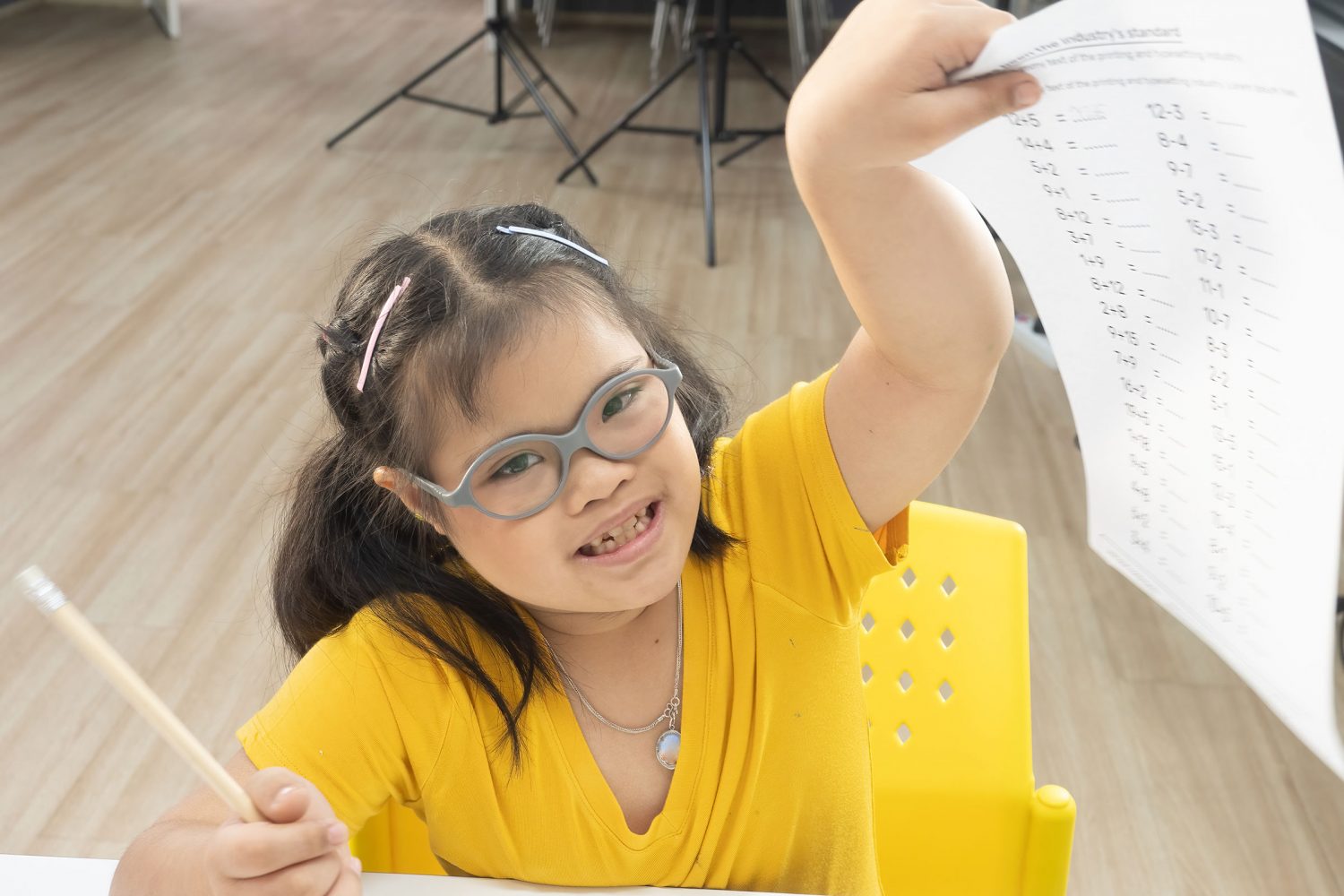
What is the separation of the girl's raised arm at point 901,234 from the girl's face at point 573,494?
13 centimetres

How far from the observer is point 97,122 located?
380cm

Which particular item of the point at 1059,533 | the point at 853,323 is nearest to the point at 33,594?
the point at 1059,533

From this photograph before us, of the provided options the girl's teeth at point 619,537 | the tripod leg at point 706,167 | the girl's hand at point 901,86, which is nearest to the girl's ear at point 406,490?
the girl's teeth at point 619,537

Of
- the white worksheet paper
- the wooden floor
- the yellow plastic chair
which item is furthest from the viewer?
the wooden floor

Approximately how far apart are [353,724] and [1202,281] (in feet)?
Answer: 1.80

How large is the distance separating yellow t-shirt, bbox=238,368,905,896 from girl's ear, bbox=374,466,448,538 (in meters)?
0.08

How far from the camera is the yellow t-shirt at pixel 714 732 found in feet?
2.53

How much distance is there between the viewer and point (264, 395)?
93.8 inches

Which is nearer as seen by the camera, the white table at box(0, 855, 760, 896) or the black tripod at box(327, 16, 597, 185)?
the white table at box(0, 855, 760, 896)

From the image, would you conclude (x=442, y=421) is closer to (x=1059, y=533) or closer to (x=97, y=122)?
(x=1059, y=533)

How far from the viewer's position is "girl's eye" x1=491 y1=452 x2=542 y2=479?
709 mm

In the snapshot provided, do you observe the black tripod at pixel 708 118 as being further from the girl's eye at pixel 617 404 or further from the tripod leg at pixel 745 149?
the girl's eye at pixel 617 404

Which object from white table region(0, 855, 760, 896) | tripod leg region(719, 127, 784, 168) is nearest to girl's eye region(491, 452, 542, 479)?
white table region(0, 855, 760, 896)

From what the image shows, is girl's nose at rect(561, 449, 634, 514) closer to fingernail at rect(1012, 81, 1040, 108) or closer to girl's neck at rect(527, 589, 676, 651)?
girl's neck at rect(527, 589, 676, 651)
